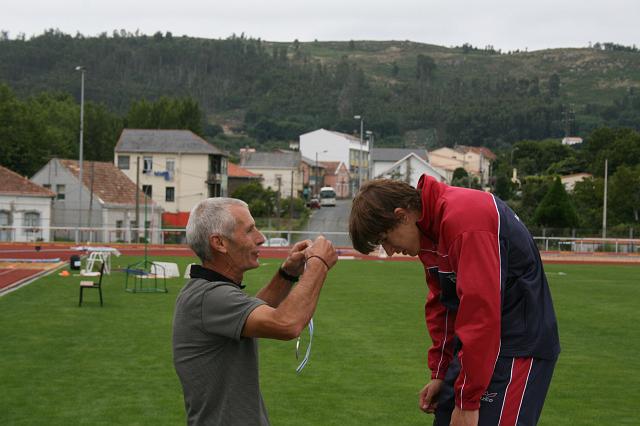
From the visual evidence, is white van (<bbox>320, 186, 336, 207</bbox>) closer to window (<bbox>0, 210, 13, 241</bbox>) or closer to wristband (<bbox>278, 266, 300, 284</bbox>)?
window (<bbox>0, 210, 13, 241</bbox>)

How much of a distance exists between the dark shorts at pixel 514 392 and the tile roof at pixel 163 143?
227 ft

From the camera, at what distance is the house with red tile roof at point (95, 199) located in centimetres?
5537

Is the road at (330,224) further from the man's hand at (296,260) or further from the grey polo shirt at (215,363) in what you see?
the grey polo shirt at (215,363)

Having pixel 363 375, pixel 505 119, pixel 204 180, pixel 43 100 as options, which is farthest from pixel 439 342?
pixel 505 119

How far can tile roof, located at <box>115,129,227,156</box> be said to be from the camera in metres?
72.2

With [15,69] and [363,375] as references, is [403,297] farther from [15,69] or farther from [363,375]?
[15,69]

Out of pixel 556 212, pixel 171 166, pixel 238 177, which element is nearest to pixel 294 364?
pixel 556 212

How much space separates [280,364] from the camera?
11516 millimetres

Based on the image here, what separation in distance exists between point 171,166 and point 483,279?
70.1 meters

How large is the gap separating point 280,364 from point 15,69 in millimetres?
172358

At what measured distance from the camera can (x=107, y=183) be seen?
194 ft

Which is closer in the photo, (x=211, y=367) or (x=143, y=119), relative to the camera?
(x=211, y=367)

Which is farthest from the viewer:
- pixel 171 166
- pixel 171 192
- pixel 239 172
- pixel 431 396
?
pixel 239 172

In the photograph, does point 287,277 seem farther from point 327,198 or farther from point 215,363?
point 327,198
